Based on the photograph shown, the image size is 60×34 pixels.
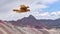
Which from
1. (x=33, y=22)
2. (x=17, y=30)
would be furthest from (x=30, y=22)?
(x=17, y=30)

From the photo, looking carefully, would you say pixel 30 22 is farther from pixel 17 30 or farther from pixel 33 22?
pixel 17 30

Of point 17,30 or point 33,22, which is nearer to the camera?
point 17,30

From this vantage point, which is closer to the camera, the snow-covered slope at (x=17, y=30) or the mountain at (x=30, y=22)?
the snow-covered slope at (x=17, y=30)

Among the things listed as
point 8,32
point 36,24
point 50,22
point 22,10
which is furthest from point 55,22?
point 22,10

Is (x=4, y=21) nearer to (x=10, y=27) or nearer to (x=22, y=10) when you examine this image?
(x=10, y=27)

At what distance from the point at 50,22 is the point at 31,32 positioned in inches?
13.4

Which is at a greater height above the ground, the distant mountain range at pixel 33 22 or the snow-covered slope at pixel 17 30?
the distant mountain range at pixel 33 22

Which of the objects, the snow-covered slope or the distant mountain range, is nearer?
the snow-covered slope

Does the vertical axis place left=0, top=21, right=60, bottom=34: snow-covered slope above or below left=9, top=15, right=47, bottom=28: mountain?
below

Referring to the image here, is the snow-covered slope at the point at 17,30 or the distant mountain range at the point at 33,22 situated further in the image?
the distant mountain range at the point at 33,22

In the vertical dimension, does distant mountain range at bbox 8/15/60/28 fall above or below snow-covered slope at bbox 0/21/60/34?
above

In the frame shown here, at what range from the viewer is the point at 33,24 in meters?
1.60

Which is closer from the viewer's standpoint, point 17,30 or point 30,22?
point 17,30

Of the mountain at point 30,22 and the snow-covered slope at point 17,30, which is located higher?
the mountain at point 30,22
